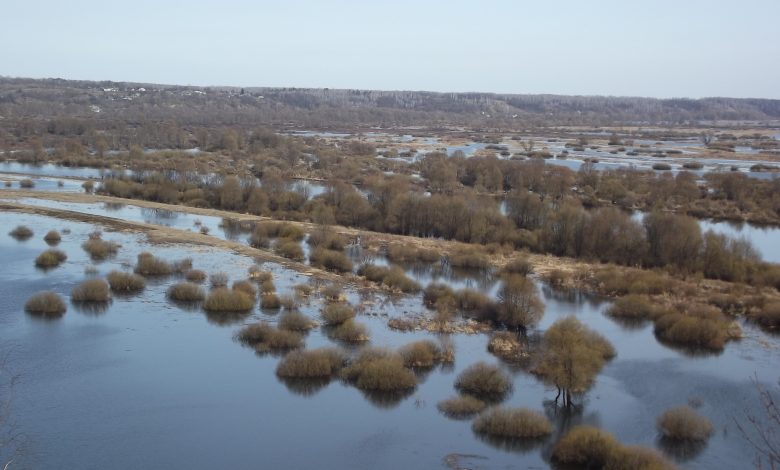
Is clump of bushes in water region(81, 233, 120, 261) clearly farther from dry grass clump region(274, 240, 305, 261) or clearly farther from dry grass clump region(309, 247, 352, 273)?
dry grass clump region(309, 247, 352, 273)

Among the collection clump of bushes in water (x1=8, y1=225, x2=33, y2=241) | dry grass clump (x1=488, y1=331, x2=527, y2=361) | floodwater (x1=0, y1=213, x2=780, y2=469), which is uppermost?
clump of bushes in water (x1=8, y1=225, x2=33, y2=241)

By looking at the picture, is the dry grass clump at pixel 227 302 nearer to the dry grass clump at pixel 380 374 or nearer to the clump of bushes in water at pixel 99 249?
the dry grass clump at pixel 380 374

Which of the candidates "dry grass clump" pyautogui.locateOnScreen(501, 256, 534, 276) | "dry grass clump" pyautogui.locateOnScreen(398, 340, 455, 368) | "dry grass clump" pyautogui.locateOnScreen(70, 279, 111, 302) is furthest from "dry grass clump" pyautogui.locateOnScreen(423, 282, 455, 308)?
"dry grass clump" pyautogui.locateOnScreen(70, 279, 111, 302)

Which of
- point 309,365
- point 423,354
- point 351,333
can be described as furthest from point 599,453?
point 351,333

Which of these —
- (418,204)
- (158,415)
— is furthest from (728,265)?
(158,415)

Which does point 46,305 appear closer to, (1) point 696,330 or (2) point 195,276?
(2) point 195,276
